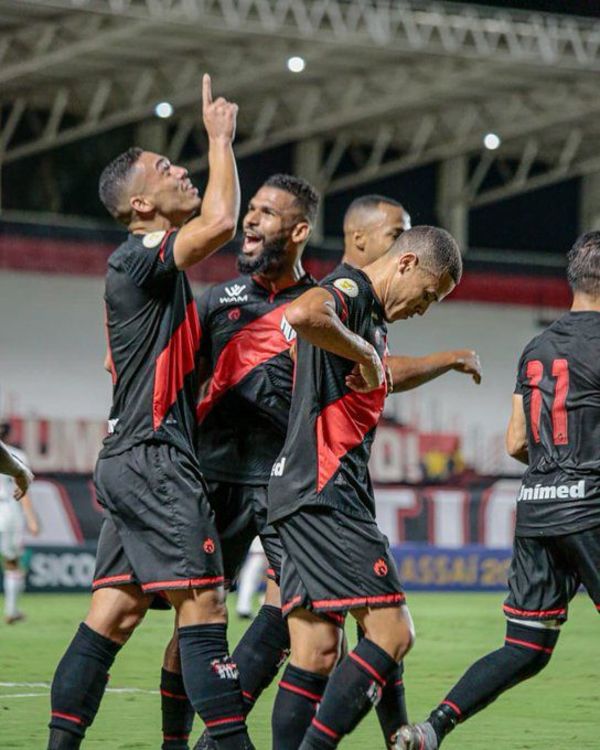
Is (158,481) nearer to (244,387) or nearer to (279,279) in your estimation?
(244,387)

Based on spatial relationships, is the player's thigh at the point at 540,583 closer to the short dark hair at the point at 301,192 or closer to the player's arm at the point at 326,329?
the player's arm at the point at 326,329

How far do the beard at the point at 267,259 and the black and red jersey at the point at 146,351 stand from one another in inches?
27.8

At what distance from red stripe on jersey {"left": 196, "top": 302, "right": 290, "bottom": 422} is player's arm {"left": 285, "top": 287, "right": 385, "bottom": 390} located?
1103 mm

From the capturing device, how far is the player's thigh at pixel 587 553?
20.3ft

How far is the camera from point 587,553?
6.22 metres

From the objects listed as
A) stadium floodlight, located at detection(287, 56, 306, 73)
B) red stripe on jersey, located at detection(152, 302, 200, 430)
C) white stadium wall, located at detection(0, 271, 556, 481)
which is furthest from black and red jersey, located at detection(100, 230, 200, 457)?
stadium floodlight, located at detection(287, 56, 306, 73)

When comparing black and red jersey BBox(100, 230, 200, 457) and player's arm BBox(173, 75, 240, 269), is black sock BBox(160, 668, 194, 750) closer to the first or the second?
black and red jersey BBox(100, 230, 200, 457)

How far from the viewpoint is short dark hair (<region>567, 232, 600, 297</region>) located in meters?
6.32

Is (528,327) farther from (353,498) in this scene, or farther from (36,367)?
(353,498)

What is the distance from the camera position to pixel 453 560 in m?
20.6

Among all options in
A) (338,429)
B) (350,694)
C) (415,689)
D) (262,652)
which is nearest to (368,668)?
(350,694)

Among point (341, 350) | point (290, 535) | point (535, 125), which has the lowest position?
point (290, 535)

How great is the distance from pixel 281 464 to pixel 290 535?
264 millimetres

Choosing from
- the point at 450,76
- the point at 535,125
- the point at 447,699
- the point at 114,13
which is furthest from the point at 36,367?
the point at 447,699
